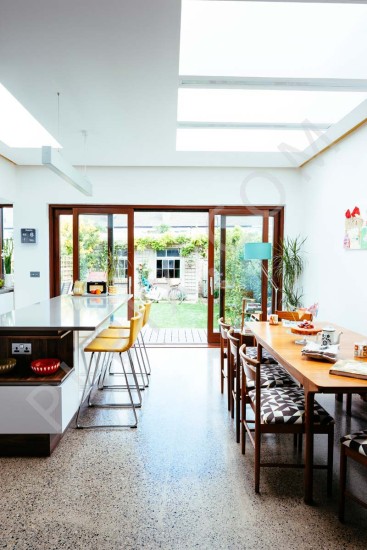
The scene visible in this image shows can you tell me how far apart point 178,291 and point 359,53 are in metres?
9.12

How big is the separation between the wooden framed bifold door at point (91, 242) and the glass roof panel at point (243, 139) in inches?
64.6

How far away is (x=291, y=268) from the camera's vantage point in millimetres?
5512

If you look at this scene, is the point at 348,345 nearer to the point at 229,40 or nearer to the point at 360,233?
the point at 360,233

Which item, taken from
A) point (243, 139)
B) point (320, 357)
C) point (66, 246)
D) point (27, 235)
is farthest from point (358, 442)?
point (27, 235)

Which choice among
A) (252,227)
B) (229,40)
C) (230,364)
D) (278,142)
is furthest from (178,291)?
(229,40)

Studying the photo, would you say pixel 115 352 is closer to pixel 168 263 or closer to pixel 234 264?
pixel 234 264

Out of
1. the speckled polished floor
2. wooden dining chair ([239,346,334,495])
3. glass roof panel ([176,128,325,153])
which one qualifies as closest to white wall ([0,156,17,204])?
glass roof panel ([176,128,325,153])

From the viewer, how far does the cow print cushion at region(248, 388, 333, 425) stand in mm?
2074

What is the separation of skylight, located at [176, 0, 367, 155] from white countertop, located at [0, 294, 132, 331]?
7.05ft

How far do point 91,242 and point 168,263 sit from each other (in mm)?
5857

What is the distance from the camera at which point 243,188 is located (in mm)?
5703

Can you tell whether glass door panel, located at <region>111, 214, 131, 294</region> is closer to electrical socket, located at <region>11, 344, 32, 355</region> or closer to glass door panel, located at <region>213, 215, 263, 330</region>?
glass door panel, located at <region>213, 215, 263, 330</region>

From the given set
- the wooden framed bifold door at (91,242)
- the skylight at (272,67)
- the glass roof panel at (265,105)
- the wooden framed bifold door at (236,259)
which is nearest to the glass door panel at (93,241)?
the wooden framed bifold door at (91,242)

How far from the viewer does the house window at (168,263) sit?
11.5 metres
